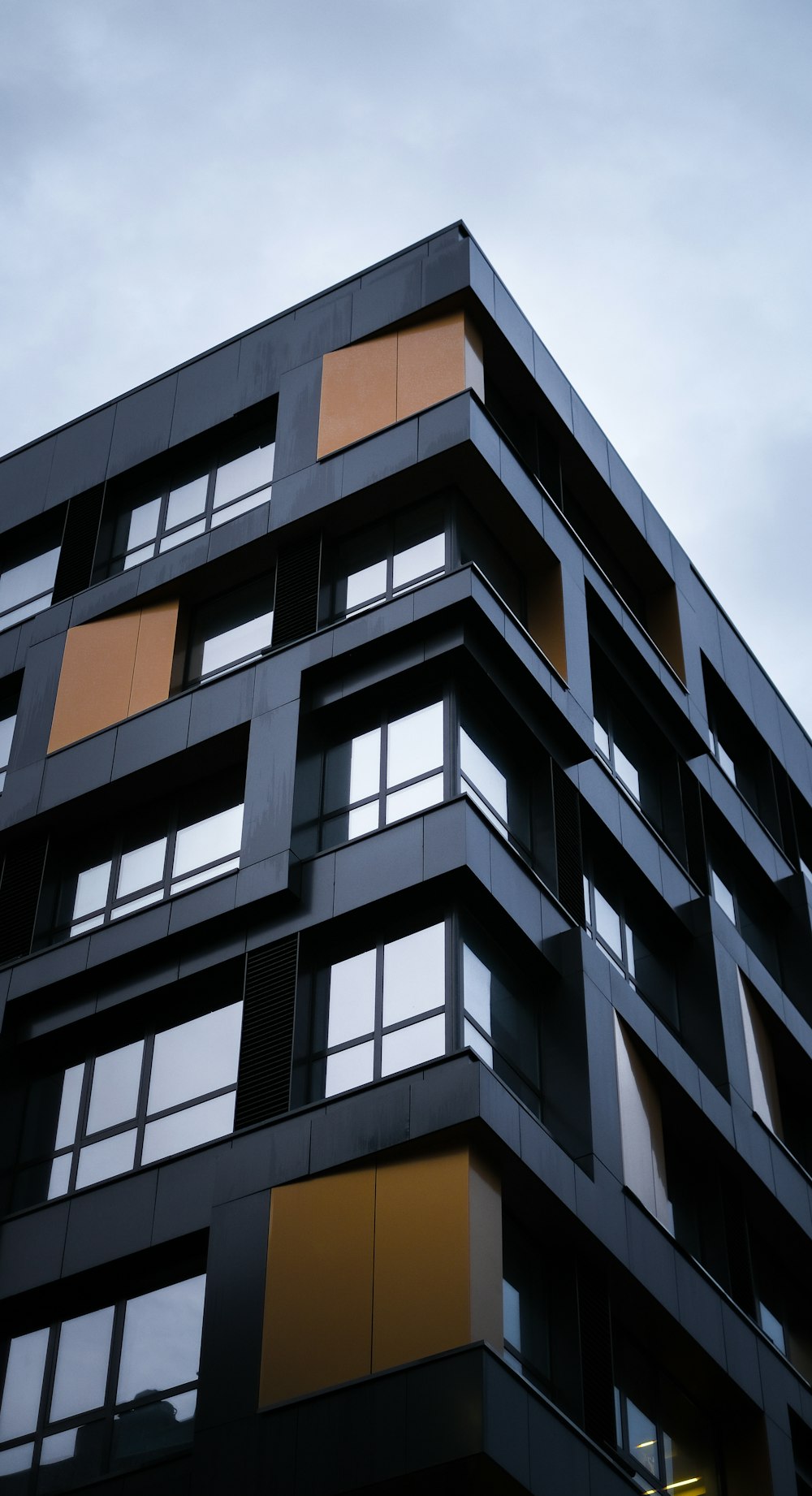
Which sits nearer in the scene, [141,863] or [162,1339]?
[162,1339]

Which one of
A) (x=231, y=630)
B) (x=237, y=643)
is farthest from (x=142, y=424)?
(x=237, y=643)

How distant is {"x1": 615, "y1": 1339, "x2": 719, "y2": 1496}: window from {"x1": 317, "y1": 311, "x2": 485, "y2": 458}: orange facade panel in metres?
16.1

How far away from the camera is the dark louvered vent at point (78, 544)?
34.3m

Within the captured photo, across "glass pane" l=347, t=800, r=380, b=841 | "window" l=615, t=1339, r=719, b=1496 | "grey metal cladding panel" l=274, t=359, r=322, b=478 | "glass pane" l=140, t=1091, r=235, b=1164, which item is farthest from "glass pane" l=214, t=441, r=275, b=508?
"window" l=615, t=1339, r=719, b=1496

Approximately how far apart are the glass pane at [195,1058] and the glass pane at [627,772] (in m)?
10.1

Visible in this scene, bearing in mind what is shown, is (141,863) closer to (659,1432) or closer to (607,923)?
(607,923)

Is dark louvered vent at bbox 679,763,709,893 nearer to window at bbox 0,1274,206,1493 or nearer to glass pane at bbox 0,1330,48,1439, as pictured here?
window at bbox 0,1274,206,1493

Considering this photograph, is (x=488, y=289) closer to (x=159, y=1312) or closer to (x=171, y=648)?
(x=171, y=648)

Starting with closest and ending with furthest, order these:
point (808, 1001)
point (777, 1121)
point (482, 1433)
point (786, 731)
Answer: point (482, 1433), point (777, 1121), point (808, 1001), point (786, 731)

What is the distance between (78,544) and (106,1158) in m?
13.1

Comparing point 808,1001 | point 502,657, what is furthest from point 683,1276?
point 808,1001

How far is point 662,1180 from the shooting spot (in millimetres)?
29219

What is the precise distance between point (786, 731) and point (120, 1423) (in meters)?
25.4

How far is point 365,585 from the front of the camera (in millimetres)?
30938
